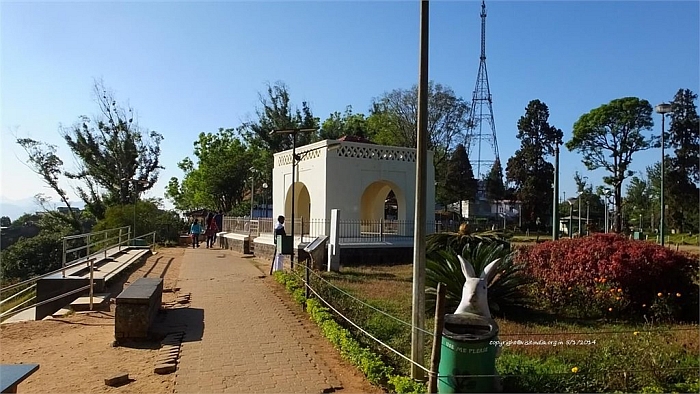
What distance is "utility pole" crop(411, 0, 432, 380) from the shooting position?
548cm

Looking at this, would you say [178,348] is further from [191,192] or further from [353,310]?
[191,192]

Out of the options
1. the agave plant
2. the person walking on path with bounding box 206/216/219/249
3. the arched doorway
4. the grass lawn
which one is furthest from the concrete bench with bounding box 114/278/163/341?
the person walking on path with bounding box 206/216/219/249

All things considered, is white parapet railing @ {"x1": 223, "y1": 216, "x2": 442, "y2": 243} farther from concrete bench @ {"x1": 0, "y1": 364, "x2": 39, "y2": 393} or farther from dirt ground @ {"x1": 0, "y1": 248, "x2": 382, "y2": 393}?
concrete bench @ {"x1": 0, "y1": 364, "x2": 39, "y2": 393}

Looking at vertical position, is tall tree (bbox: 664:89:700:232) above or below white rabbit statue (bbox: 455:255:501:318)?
above

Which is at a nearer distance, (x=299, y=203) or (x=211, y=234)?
(x=299, y=203)

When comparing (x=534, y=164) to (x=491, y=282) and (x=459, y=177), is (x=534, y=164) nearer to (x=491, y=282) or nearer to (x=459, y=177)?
(x=459, y=177)

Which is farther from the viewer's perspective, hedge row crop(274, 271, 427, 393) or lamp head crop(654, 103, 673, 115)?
lamp head crop(654, 103, 673, 115)

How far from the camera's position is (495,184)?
54.9 m

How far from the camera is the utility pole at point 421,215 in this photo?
216 inches

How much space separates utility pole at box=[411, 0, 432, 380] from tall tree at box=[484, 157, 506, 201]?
5075 centimetres

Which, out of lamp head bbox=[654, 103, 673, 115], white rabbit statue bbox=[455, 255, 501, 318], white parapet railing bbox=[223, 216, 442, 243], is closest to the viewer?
white rabbit statue bbox=[455, 255, 501, 318]

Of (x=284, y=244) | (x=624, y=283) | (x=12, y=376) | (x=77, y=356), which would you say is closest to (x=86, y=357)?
(x=77, y=356)

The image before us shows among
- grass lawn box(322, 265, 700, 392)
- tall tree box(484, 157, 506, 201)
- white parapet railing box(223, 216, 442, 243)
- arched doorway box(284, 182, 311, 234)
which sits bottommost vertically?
grass lawn box(322, 265, 700, 392)

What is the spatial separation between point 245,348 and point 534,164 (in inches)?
1771
